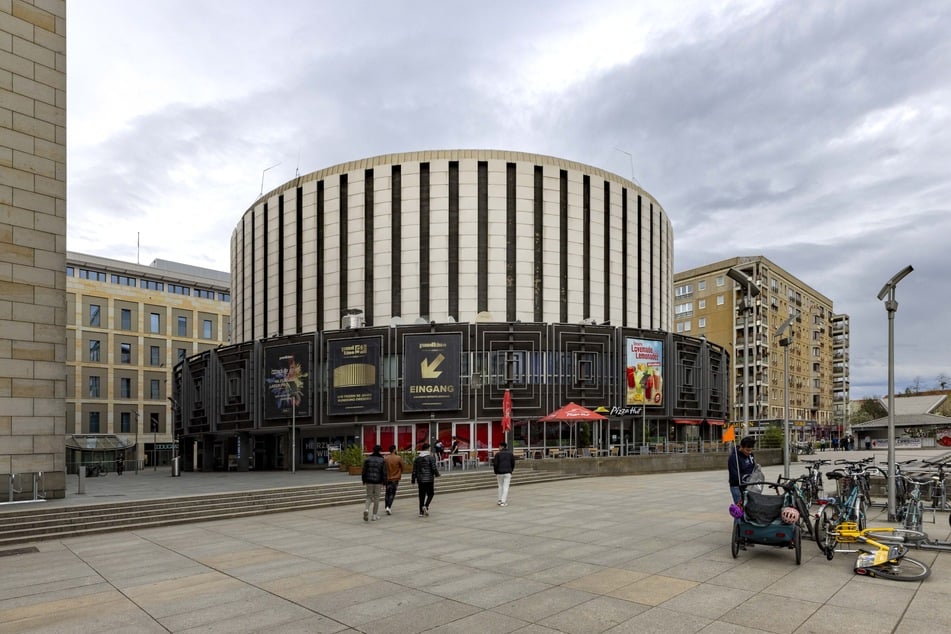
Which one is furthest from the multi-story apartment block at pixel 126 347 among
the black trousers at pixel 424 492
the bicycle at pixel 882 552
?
the bicycle at pixel 882 552

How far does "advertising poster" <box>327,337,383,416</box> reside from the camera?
4016 centimetres

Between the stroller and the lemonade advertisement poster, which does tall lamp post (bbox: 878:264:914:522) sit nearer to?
the stroller

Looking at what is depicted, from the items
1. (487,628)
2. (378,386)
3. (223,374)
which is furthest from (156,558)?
(223,374)

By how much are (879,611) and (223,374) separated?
46.2m

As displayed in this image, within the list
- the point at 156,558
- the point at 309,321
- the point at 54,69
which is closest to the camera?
the point at 156,558

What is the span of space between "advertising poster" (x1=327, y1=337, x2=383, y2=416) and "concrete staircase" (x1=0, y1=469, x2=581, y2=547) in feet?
52.3

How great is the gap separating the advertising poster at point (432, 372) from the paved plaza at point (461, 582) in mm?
23032

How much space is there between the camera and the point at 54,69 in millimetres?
23188

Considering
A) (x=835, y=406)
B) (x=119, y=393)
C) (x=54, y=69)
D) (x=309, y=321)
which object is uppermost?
(x=54, y=69)

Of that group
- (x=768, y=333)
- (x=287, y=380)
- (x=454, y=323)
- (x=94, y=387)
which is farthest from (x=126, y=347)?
(x=768, y=333)

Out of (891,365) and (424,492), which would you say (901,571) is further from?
(424,492)

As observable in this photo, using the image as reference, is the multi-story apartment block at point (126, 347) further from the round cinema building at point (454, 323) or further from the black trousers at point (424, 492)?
the black trousers at point (424, 492)

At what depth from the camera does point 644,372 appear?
44156mm

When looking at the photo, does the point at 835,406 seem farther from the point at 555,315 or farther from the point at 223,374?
the point at 223,374
